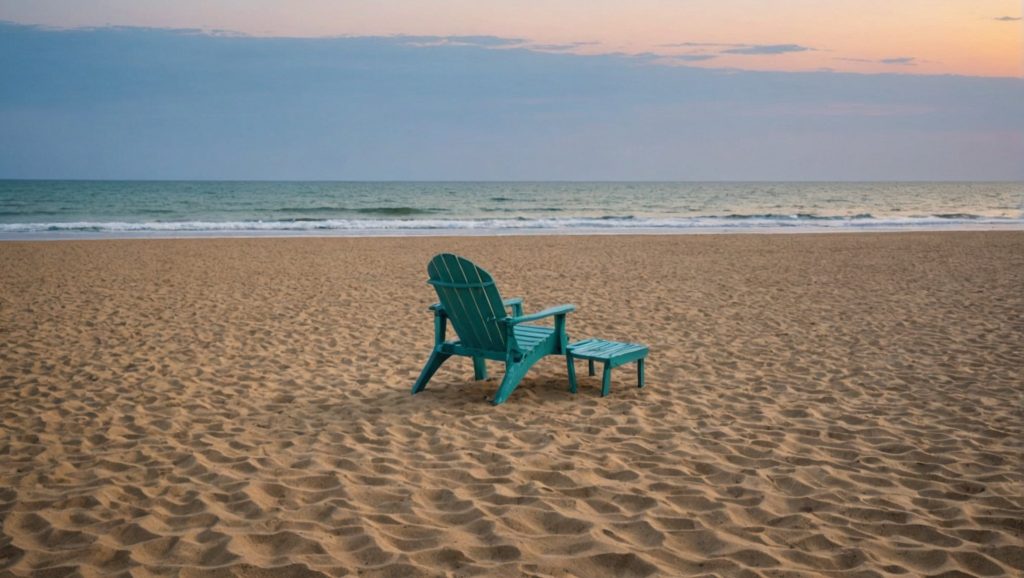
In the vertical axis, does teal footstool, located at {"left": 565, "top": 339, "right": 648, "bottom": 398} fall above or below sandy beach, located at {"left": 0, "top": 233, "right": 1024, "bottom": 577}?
above

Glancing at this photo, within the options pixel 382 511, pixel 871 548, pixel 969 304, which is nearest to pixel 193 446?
pixel 382 511

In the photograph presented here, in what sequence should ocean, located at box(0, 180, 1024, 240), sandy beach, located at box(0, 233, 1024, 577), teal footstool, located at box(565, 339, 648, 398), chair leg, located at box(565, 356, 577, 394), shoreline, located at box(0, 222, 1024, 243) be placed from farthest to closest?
1. ocean, located at box(0, 180, 1024, 240)
2. shoreline, located at box(0, 222, 1024, 243)
3. chair leg, located at box(565, 356, 577, 394)
4. teal footstool, located at box(565, 339, 648, 398)
5. sandy beach, located at box(0, 233, 1024, 577)

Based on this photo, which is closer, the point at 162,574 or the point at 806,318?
the point at 162,574

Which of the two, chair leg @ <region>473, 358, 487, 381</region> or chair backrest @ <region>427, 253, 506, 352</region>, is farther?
chair leg @ <region>473, 358, 487, 381</region>

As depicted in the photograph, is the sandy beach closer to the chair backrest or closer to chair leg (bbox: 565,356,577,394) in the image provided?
chair leg (bbox: 565,356,577,394)

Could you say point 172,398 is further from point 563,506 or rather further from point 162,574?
point 563,506

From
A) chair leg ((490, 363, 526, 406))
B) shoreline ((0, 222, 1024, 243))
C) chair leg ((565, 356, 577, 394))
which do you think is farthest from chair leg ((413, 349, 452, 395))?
shoreline ((0, 222, 1024, 243))

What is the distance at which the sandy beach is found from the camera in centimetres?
293

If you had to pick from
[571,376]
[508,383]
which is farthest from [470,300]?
[571,376]

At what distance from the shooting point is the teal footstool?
510 centimetres

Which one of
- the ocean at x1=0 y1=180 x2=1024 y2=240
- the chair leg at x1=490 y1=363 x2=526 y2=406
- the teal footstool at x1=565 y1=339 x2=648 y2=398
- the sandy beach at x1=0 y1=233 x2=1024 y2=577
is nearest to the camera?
the sandy beach at x1=0 y1=233 x2=1024 y2=577

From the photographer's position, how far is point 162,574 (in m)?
2.73

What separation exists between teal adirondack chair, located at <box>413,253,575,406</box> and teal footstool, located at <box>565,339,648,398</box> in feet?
0.44

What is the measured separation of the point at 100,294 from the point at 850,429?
30.0 ft
